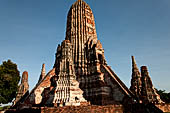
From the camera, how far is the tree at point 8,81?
86.6 ft

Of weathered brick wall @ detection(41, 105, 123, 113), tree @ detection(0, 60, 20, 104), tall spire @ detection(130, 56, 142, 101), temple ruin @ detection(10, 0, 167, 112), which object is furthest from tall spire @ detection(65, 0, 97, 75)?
tree @ detection(0, 60, 20, 104)

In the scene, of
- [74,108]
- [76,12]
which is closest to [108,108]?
[74,108]

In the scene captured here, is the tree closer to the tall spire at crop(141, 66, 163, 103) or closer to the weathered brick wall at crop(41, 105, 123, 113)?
the weathered brick wall at crop(41, 105, 123, 113)

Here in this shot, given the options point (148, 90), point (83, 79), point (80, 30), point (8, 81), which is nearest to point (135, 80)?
point (148, 90)

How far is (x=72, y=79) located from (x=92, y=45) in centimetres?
831

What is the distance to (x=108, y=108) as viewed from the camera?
13250mm

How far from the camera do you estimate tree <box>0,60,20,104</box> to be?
86.6ft

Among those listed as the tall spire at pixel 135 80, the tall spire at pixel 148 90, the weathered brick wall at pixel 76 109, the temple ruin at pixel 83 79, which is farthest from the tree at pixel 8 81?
the tall spire at pixel 148 90

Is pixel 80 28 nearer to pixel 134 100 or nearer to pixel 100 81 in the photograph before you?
pixel 100 81

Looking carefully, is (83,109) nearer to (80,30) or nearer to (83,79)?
(83,79)

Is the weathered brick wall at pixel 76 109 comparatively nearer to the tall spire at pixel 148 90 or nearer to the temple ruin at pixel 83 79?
the temple ruin at pixel 83 79

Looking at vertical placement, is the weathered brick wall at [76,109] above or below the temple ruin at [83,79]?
below

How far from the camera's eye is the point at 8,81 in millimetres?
27297

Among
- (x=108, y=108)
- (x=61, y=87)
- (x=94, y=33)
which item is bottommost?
(x=108, y=108)
